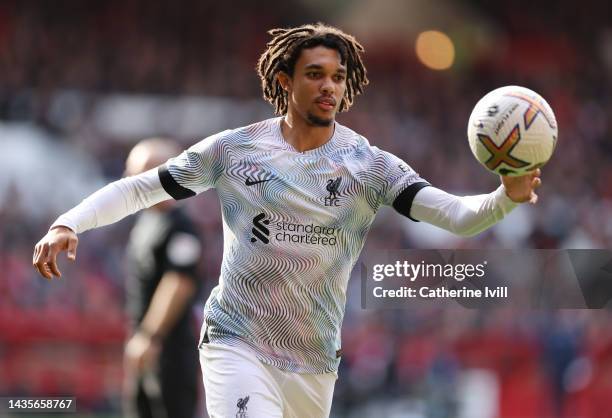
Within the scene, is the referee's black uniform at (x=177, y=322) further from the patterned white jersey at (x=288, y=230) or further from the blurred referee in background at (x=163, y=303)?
the patterned white jersey at (x=288, y=230)

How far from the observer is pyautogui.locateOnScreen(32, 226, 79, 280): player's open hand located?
428 cm

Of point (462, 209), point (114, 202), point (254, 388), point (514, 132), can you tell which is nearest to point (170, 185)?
point (114, 202)

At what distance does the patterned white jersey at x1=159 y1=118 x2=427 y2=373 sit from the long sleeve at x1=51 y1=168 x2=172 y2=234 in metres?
0.07

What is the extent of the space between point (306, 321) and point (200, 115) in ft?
45.6

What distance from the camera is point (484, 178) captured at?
17406mm

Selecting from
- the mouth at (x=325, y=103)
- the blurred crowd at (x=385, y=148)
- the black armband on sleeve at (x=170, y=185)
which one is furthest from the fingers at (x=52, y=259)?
the blurred crowd at (x=385, y=148)

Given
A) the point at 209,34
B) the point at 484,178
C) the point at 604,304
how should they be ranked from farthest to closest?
the point at 209,34
the point at 484,178
the point at 604,304

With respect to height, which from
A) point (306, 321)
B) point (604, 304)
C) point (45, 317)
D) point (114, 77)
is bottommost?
point (306, 321)

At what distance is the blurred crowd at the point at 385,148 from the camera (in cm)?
1239

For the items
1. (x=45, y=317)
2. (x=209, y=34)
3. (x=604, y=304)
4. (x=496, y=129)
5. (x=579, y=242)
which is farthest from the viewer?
(x=209, y=34)

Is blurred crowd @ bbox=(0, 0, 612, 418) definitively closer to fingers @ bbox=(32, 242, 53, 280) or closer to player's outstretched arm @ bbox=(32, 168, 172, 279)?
player's outstretched arm @ bbox=(32, 168, 172, 279)

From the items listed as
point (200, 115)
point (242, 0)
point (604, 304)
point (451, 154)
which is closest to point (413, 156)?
point (451, 154)

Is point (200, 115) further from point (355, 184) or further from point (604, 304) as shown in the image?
point (355, 184)

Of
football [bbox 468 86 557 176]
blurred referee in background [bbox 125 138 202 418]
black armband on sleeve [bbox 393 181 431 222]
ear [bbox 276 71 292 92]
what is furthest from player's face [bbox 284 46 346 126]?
blurred referee in background [bbox 125 138 202 418]
